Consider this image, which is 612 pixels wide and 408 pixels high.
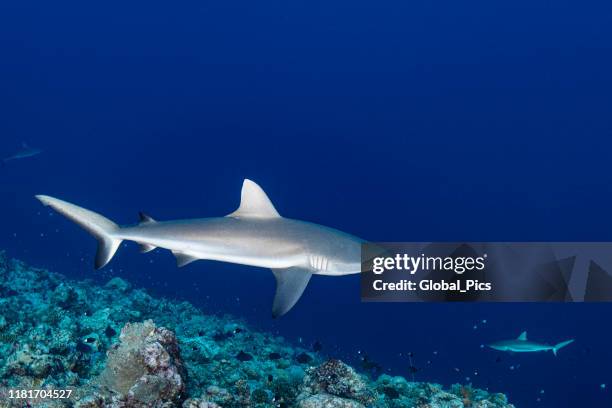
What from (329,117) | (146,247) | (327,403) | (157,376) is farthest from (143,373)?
(329,117)

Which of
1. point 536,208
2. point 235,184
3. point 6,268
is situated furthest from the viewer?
point 235,184

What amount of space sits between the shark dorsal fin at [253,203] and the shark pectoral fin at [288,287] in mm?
858

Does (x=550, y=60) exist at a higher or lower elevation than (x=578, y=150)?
higher

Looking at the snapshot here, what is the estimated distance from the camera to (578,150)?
127 meters

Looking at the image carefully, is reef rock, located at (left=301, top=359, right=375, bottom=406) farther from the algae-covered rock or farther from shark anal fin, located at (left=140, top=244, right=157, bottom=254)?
shark anal fin, located at (left=140, top=244, right=157, bottom=254)

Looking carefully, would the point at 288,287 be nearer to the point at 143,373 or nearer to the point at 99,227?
the point at 143,373

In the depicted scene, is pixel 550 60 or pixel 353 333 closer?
pixel 353 333

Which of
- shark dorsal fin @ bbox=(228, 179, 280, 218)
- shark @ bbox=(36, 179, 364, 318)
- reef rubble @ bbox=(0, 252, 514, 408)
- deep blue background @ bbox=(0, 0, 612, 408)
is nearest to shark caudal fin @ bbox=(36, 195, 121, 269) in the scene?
shark @ bbox=(36, 179, 364, 318)

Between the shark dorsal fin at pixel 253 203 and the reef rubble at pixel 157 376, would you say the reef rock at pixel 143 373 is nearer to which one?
the reef rubble at pixel 157 376

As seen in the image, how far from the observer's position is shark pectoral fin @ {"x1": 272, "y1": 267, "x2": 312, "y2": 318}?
6.11 m

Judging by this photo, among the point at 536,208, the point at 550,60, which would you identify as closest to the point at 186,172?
the point at 536,208

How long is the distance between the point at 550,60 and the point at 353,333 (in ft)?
339

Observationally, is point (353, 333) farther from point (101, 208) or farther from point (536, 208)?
point (101, 208)

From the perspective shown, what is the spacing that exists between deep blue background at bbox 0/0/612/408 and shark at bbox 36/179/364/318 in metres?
71.2
